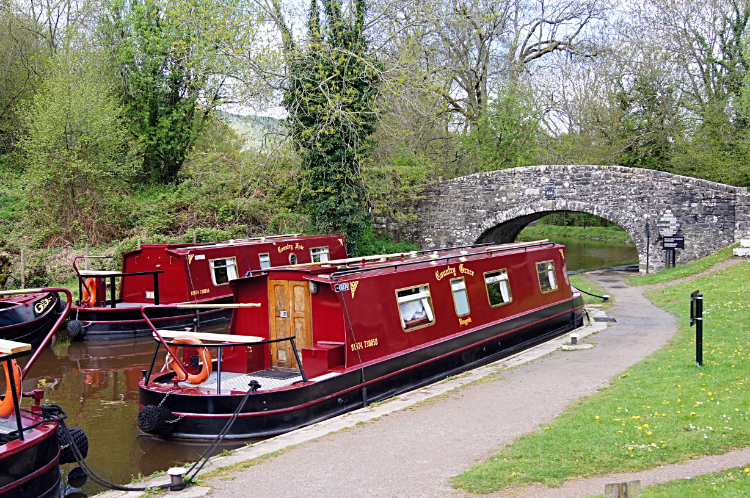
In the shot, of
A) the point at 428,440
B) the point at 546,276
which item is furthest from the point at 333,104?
the point at 428,440

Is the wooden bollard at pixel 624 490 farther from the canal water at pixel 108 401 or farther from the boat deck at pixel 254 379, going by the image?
the boat deck at pixel 254 379

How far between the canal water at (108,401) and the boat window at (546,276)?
7.13 m

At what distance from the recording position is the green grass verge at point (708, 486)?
4.50m

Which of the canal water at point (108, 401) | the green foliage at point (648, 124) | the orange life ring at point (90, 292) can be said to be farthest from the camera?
the green foliage at point (648, 124)

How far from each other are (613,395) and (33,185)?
62.0 ft

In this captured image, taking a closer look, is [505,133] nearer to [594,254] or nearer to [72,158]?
[594,254]

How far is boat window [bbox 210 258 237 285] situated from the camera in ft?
50.2

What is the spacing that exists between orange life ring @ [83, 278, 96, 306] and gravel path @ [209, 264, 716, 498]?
30.6 feet

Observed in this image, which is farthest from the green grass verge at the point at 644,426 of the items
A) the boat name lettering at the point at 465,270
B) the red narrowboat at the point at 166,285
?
the red narrowboat at the point at 166,285

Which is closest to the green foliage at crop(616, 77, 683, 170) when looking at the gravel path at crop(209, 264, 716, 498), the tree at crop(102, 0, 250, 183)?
the tree at crop(102, 0, 250, 183)

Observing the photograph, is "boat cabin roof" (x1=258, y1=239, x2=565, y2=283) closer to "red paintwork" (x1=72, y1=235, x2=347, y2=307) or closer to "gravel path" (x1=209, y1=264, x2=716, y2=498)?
"gravel path" (x1=209, y1=264, x2=716, y2=498)

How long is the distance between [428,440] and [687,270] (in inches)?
558

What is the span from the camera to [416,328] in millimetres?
9398

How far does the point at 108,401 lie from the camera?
32.0 ft
